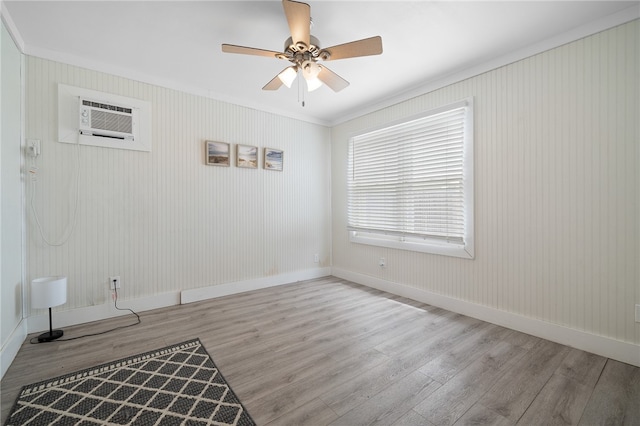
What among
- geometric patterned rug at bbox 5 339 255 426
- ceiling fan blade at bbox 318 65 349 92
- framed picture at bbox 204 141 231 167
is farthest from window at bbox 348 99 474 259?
geometric patterned rug at bbox 5 339 255 426

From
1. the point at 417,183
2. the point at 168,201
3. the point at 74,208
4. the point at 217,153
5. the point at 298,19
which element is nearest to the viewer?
the point at 298,19

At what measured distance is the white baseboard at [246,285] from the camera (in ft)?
11.2

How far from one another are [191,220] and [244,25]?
2267 mm

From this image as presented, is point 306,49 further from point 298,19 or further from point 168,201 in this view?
point 168,201

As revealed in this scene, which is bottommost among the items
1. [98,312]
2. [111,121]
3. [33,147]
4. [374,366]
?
[374,366]

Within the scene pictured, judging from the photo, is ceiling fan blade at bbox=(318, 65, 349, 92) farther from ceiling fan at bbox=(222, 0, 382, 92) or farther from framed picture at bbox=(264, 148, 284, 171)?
framed picture at bbox=(264, 148, 284, 171)

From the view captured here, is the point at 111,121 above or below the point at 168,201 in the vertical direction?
above

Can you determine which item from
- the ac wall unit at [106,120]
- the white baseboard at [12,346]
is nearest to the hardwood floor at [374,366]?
the white baseboard at [12,346]

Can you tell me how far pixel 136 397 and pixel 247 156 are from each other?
2941 millimetres

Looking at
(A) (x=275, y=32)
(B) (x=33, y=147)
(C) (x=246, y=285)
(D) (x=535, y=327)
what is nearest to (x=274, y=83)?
(A) (x=275, y=32)

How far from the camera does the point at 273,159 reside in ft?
13.6

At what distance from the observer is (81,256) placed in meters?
2.78

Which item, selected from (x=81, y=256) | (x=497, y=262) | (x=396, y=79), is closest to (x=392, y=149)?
(x=396, y=79)

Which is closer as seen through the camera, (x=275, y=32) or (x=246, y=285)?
(x=275, y=32)
